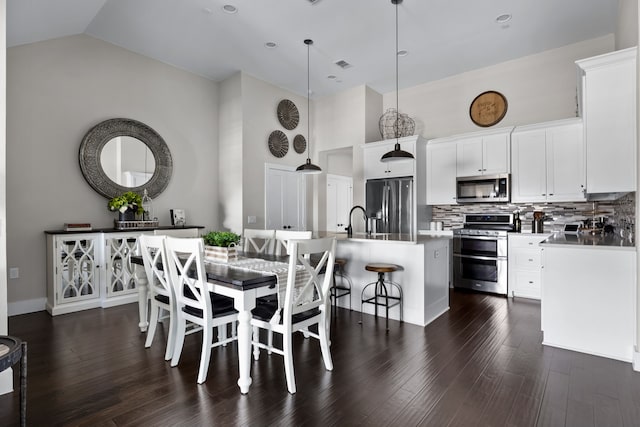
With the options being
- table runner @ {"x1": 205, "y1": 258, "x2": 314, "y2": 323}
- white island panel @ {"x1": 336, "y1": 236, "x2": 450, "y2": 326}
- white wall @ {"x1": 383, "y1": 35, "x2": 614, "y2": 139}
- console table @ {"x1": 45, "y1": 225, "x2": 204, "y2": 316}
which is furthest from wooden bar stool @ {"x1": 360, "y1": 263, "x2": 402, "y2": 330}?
white wall @ {"x1": 383, "y1": 35, "x2": 614, "y2": 139}

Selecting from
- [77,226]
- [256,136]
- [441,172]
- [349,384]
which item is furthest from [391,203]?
[77,226]

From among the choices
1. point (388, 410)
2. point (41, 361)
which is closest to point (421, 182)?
point (388, 410)

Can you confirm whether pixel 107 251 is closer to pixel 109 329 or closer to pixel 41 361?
pixel 109 329

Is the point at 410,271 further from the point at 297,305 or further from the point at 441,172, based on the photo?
the point at 441,172

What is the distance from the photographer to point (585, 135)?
9.66 feet

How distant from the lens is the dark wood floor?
1.92m

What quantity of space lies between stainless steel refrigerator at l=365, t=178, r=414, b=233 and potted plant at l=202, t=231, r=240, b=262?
2764 millimetres

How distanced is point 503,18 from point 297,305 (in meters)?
4.07

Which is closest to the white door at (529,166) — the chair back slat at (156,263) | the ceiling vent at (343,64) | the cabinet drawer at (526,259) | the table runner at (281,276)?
the cabinet drawer at (526,259)

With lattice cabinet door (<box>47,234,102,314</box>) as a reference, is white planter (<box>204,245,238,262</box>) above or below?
above

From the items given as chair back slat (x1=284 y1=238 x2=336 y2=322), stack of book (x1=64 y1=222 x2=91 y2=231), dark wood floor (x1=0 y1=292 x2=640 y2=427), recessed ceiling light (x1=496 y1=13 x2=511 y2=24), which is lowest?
dark wood floor (x1=0 y1=292 x2=640 y2=427)

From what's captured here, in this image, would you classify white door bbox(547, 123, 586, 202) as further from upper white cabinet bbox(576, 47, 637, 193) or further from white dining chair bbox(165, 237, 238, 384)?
white dining chair bbox(165, 237, 238, 384)

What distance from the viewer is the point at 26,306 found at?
12.6ft

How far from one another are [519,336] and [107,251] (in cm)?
458
